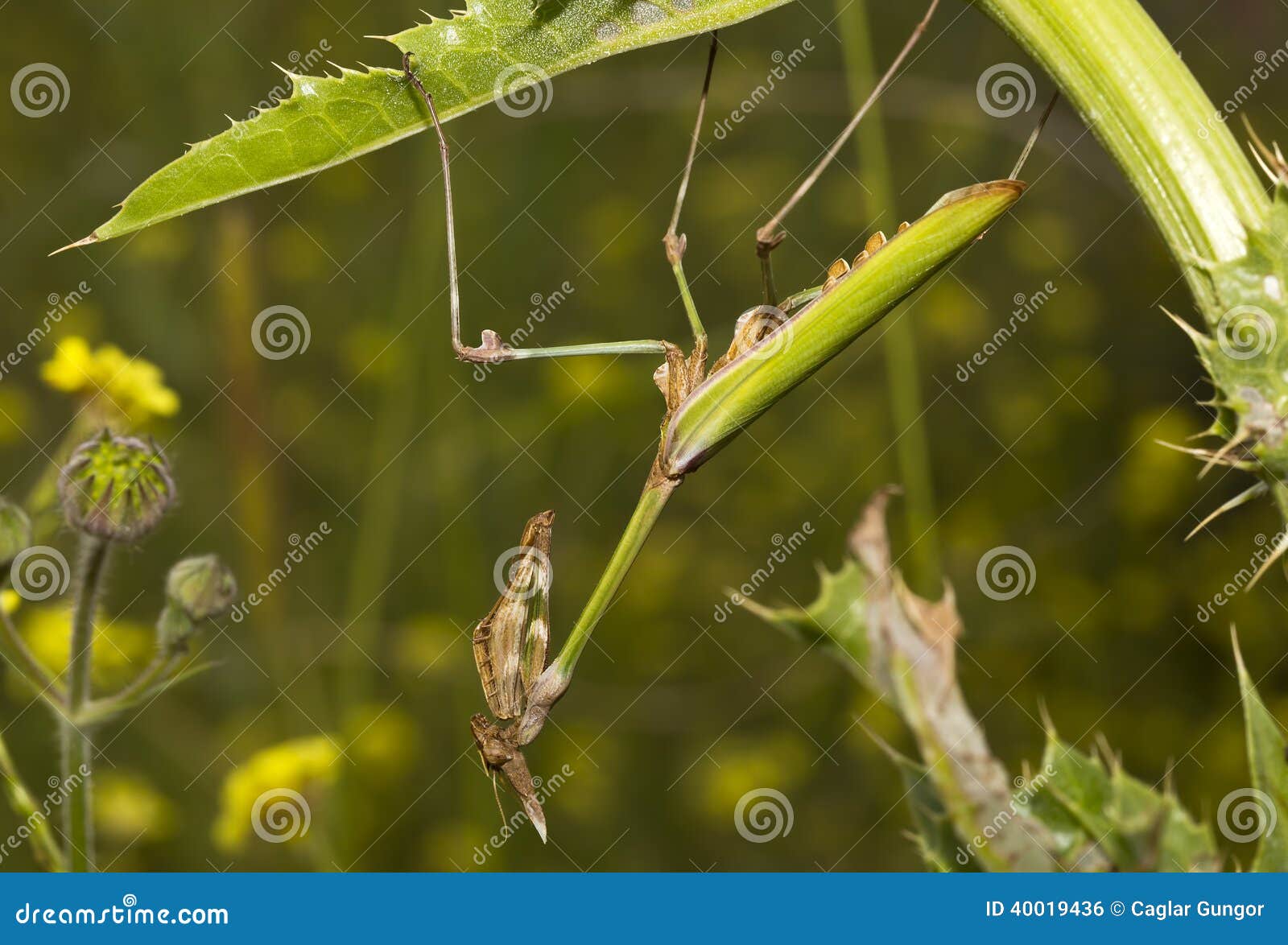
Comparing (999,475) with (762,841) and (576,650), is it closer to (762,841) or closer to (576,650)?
(762,841)

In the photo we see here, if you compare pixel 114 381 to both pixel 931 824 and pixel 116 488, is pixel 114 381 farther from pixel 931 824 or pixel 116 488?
pixel 931 824

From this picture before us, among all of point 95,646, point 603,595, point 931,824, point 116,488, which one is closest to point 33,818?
point 116,488

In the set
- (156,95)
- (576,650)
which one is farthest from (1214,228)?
(156,95)

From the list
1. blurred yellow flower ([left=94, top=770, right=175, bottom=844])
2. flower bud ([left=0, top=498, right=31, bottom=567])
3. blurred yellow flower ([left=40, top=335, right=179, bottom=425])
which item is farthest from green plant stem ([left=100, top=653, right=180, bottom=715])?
blurred yellow flower ([left=94, top=770, right=175, bottom=844])

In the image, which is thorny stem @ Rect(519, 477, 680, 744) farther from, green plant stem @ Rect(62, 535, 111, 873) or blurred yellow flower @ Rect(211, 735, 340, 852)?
blurred yellow flower @ Rect(211, 735, 340, 852)

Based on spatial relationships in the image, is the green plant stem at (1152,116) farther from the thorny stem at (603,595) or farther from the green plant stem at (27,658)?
the green plant stem at (27,658)

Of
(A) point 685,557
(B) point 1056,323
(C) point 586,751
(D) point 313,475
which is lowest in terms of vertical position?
(C) point 586,751
